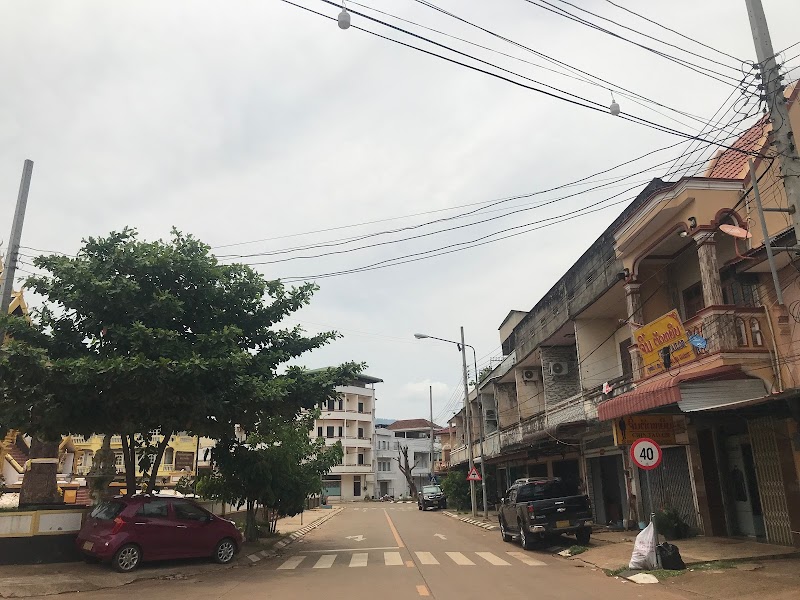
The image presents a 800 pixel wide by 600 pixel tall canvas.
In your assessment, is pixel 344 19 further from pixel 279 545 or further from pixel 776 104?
pixel 279 545

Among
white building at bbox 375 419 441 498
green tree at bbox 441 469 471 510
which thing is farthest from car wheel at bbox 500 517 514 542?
white building at bbox 375 419 441 498

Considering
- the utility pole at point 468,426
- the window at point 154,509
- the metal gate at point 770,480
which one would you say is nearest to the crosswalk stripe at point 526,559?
the metal gate at point 770,480

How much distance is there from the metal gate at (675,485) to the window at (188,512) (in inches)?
453

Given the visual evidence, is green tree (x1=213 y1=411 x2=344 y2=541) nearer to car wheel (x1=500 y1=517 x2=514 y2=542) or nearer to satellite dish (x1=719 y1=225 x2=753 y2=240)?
car wheel (x1=500 y1=517 x2=514 y2=542)

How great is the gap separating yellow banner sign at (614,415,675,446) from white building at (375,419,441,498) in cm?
6883

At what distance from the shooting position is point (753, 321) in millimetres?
12641

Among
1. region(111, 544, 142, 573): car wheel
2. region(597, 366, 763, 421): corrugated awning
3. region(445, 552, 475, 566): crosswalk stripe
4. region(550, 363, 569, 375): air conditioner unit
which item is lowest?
region(445, 552, 475, 566): crosswalk stripe

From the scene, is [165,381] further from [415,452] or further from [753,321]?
[415,452]

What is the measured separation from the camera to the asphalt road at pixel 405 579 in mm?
10430

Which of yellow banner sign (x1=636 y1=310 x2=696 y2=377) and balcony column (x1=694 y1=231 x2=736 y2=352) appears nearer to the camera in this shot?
balcony column (x1=694 y1=231 x2=736 y2=352)

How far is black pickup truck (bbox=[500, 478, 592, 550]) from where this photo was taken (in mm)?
17078

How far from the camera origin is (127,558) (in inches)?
503

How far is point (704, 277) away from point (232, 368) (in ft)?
35.1

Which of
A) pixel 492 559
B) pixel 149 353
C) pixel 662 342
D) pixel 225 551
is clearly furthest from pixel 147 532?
pixel 662 342
